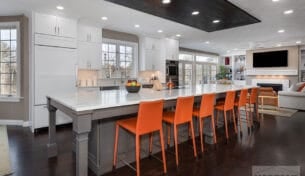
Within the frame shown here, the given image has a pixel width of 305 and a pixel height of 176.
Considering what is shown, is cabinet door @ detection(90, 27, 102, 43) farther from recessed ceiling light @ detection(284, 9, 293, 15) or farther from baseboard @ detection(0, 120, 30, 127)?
recessed ceiling light @ detection(284, 9, 293, 15)

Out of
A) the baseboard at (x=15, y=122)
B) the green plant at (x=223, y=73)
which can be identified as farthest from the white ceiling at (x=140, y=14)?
the green plant at (x=223, y=73)

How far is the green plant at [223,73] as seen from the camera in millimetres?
11387

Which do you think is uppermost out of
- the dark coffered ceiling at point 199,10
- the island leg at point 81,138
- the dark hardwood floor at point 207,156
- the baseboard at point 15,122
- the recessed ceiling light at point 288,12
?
the recessed ceiling light at point 288,12

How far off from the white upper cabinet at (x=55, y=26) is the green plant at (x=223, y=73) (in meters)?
9.13

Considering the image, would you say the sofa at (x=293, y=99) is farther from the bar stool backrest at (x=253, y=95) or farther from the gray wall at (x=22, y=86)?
the gray wall at (x=22, y=86)

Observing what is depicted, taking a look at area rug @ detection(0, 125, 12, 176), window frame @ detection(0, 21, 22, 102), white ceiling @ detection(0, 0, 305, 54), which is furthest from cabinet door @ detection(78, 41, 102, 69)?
area rug @ detection(0, 125, 12, 176)

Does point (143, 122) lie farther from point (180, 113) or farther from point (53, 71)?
point (53, 71)

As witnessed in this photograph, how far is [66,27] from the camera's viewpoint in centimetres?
450

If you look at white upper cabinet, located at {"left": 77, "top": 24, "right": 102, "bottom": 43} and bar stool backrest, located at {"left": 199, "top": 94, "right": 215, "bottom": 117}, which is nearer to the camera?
bar stool backrest, located at {"left": 199, "top": 94, "right": 215, "bottom": 117}

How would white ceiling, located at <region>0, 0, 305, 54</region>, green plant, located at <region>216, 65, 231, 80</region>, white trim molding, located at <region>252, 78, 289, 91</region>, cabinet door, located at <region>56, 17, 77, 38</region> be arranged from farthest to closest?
1. green plant, located at <region>216, 65, 231, 80</region>
2. white trim molding, located at <region>252, 78, 289, 91</region>
3. cabinet door, located at <region>56, 17, 77, 38</region>
4. white ceiling, located at <region>0, 0, 305, 54</region>

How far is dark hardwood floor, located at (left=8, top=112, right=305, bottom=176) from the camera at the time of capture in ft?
7.84

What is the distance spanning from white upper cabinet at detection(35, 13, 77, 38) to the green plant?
359 inches

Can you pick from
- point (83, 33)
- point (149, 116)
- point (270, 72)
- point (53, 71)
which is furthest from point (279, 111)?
point (53, 71)

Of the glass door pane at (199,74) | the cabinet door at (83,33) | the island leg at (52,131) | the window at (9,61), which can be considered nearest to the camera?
the island leg at (52,131)
